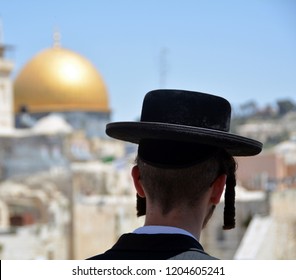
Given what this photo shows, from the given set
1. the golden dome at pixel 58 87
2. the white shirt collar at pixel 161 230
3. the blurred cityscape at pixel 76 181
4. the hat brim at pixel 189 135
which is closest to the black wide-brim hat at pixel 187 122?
the hat brim at pixel 189 135

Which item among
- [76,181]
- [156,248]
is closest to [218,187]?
[156,248]

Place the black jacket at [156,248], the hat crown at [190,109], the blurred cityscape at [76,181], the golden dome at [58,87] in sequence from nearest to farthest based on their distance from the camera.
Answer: the black jacket at [156,248] → the hat crown at [190,109] → the blurred cityscape at [76,181] → the golden dome at [58,87]

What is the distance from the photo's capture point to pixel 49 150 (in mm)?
33469

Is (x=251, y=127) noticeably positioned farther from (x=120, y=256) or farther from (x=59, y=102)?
(x=120, y=256)

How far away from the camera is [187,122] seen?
8.60ft

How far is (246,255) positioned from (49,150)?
61.7 ft

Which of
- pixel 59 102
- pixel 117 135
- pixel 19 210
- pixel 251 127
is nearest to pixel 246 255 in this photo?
pixel 117 135

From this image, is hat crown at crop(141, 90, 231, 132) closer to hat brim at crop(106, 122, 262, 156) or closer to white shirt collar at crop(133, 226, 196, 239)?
hat brim at crop(106, 122, 262, 156)

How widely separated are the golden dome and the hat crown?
39.5 m

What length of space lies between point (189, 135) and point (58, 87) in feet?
132

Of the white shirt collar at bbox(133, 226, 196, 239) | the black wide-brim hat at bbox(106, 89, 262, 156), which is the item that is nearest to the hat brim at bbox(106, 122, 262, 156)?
the black wide-brim hat at bbox(106, 89, 262, 156)

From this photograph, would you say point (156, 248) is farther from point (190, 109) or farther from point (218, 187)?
point (190, 109)

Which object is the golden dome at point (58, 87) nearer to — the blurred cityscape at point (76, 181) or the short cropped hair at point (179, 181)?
the blurred cityscape at point (76, 181)

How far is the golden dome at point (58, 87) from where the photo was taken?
42156 mm
